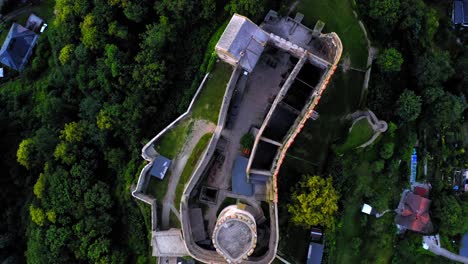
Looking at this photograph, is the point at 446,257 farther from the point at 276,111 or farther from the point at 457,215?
the point at 276,111

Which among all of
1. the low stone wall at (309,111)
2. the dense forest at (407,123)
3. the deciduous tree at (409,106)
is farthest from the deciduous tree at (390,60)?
the low stone wall at (309,111)

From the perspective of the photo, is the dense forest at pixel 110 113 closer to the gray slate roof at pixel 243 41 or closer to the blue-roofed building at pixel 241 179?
the gray slate roof at pixel 243 41

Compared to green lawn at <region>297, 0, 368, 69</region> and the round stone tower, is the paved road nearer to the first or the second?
green lawn at <region>297, 0, 368, 69</region>

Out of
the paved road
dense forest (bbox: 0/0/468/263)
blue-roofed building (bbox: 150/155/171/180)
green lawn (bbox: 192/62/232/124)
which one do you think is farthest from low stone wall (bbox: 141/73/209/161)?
the paved road

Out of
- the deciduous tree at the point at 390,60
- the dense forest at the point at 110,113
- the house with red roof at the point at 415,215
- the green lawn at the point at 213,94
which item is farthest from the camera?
the house with red roof at the point at 415,215

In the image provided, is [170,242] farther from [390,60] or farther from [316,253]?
[390,60]

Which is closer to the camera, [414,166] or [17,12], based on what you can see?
[414,166]

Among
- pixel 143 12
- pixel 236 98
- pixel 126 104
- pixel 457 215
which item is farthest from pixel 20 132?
pixel 457 215

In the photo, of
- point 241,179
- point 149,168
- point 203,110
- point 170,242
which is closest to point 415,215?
point 241,179
